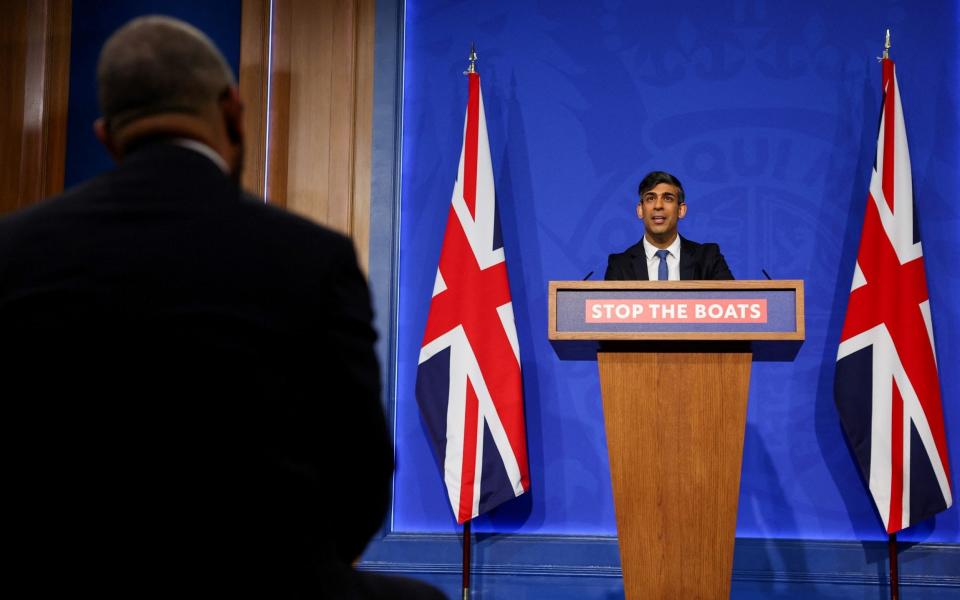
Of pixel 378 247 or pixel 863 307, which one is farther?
pixel 378 247

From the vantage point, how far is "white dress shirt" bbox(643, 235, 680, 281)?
3.53m

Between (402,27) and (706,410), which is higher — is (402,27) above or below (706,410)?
above

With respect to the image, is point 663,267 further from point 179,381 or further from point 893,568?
point 179,381

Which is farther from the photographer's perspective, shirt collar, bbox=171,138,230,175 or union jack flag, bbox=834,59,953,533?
union jack flag, bbox=834,59,953,533

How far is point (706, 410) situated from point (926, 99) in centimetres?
224

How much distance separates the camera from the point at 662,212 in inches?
140

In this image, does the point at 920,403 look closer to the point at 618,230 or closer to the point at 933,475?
the point at 933,475

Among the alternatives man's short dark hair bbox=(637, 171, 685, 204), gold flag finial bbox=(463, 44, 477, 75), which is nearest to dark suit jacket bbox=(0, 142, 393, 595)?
man's short dark hair bbox=(637, 171, 685, 204)

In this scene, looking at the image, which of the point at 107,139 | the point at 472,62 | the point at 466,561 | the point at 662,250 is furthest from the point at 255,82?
the point at 107,139

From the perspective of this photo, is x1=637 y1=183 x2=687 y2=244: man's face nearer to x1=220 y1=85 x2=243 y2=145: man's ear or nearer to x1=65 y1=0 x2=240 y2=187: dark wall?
x1=65 y1=0 x2=240 y2=187: dark wall

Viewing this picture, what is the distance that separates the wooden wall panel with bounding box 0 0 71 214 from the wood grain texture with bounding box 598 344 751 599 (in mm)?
3110

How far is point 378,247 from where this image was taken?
4.23 metres

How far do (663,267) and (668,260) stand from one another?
0.06 meters

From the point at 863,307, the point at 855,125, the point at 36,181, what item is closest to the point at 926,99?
the point at 855,125
